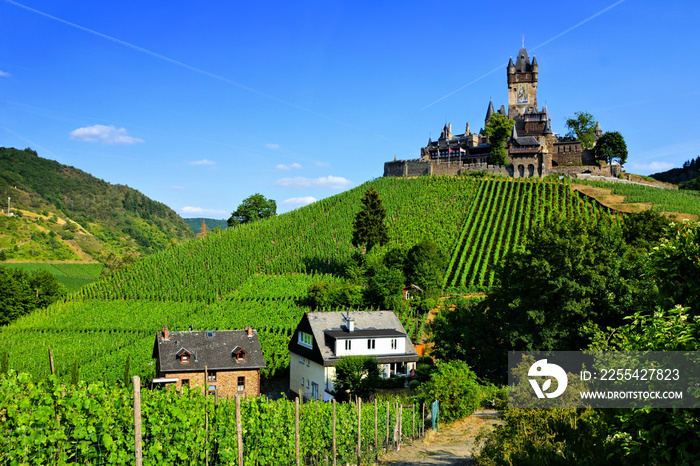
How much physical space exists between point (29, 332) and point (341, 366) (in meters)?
36.0

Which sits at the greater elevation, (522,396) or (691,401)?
(691,401)

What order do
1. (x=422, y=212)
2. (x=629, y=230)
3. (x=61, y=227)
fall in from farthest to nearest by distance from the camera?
(x=61, y=227) < (x=422, y=212) < (x=629, y=230)

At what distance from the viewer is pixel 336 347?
35.2 meters

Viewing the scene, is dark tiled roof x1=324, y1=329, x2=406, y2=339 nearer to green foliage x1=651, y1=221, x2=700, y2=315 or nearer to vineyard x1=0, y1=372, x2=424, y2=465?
vineyard x1=0, y1=372, x2=424, y2=465

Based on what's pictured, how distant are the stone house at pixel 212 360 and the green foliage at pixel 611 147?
88.0 meters

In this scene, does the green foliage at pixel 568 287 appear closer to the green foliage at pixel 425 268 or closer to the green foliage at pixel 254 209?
the green foliage at pixel 425 268

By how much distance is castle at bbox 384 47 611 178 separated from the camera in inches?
3888

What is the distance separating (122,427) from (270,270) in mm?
59335

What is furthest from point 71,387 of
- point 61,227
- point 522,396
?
point 61,227

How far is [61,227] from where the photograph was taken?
152m

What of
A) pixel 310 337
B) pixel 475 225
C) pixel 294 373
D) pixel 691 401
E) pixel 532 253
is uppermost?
pixel 475 225

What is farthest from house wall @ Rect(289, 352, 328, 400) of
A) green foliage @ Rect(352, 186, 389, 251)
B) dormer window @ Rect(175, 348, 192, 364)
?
green foliage @ Rect(352, 186, 389, 251)

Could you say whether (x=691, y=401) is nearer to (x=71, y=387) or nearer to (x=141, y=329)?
(x=71, y=387)

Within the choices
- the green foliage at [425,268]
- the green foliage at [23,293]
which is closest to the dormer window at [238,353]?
the green foliage at [425,268]
